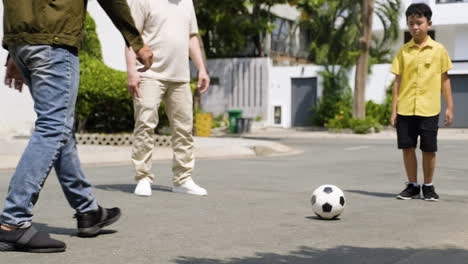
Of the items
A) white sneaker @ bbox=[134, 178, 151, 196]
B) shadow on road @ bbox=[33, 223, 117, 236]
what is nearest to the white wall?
white sneaker @ bbox=[134, 178, 151, 196]

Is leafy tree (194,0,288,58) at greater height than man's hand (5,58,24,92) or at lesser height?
greater

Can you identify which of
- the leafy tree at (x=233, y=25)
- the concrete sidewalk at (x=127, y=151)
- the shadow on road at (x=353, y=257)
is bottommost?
the concrete sidewalk at (x=127, y=151)

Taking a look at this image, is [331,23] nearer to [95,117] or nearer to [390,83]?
[390,83]

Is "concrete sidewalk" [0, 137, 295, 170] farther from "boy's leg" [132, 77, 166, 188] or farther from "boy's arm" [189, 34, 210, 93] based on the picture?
"boy's arm" [189, 34, 210, 93]

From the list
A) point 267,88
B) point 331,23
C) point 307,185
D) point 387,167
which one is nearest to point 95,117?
point 387,167

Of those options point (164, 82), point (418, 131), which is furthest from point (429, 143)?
point (164, 82)

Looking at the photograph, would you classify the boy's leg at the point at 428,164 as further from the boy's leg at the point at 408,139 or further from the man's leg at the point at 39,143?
the man's leg at the point at 39,143

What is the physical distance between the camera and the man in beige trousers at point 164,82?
665 cm

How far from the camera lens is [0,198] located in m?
6.58

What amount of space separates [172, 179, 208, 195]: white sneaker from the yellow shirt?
1898mm

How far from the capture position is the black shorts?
6.82m

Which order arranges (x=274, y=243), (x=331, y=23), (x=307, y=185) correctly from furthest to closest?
(x=331, y=23) < (x=307, y=185) < (x=274, y=243)

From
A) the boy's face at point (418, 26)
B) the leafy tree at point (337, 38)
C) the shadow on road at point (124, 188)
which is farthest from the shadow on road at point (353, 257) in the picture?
the leafy tree at point (337, 38)

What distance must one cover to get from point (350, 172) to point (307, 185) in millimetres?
2113
